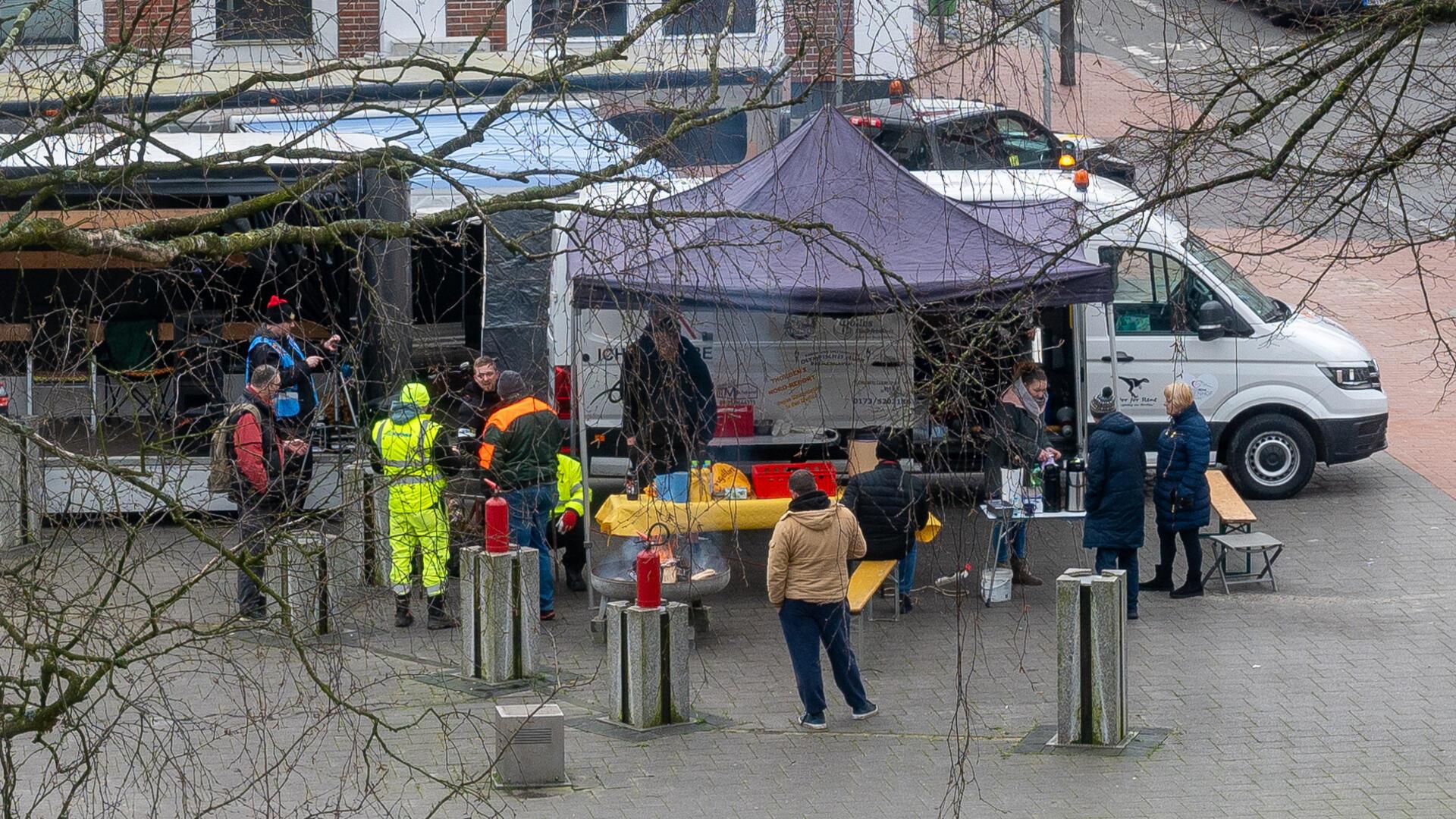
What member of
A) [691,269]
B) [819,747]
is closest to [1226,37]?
[691,269]

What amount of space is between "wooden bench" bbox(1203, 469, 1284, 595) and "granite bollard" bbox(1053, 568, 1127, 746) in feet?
11.1

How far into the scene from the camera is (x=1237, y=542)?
12.6 metres

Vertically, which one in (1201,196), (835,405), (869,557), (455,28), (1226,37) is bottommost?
(869,557)

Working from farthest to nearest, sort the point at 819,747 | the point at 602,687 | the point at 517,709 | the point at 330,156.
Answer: the point at 602,687, the point at 819,747, the point at 517,709, the point at 330,156

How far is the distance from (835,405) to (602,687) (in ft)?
8.09

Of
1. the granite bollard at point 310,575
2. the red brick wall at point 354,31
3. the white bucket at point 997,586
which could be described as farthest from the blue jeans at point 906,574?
the granite bollard at point 310,575

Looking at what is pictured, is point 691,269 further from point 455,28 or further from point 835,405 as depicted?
point 455,28

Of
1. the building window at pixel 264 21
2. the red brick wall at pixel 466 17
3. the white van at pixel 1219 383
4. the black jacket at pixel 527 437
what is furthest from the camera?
the red brick wall at pixel 466 17

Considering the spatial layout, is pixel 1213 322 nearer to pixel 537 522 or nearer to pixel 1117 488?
pixel 1117 488

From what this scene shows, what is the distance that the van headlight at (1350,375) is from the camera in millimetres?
14781

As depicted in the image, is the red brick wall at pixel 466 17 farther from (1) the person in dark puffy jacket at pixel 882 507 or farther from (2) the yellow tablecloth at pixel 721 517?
(1) the person in dark puffy jacket at pixel 882 507

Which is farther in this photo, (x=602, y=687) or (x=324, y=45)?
(x=602, y=687)

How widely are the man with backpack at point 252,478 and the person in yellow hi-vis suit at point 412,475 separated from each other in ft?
1.13

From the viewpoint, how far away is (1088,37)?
754cm
